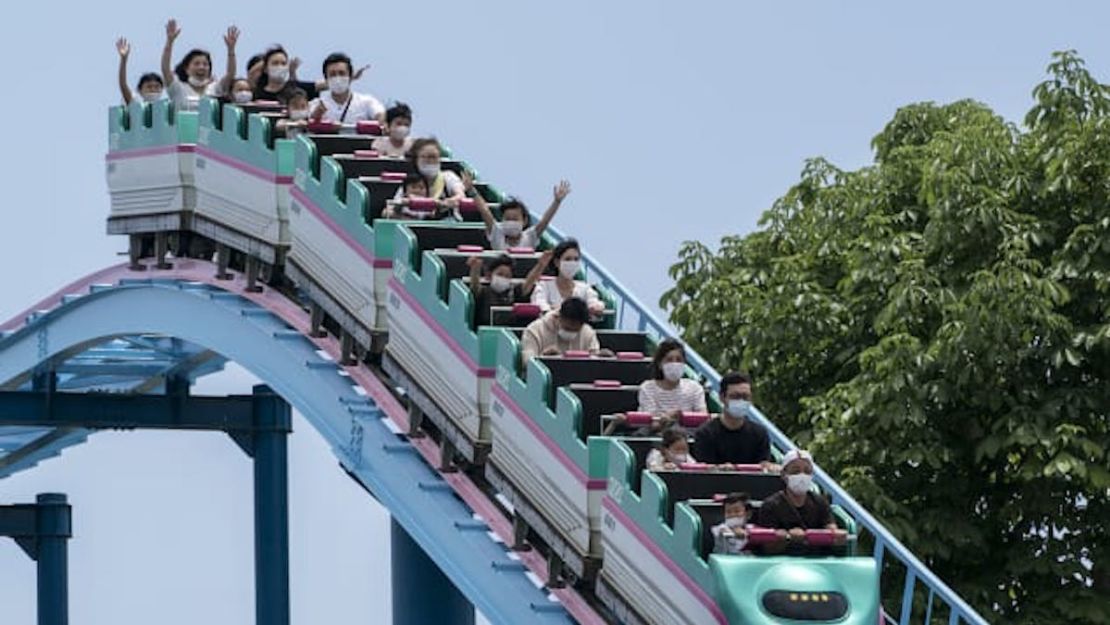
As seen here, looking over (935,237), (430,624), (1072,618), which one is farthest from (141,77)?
(1072,618)

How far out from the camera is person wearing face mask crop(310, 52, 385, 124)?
18984 mm

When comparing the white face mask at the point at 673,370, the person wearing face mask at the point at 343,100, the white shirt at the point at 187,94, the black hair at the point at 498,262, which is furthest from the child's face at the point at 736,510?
the white shirt at the point at 187,94

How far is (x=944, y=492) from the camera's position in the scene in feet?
63.0

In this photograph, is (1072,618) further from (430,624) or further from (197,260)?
(197,260)

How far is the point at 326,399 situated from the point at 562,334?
2.68 m

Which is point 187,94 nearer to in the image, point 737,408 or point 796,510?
point 737,408

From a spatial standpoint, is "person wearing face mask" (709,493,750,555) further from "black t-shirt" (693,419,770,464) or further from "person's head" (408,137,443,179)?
"person's head" (408,137,443,179)

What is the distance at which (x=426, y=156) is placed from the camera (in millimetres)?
17250

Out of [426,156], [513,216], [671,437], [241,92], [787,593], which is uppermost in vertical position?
[241,92]

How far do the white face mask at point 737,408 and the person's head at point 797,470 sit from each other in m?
0.64

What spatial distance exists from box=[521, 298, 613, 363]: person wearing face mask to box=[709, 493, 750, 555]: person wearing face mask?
79.7 inches

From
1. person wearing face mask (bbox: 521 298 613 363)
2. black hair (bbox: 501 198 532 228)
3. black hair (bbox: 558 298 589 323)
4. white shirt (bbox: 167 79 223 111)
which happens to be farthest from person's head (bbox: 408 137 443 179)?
→ white shirt (bbox: 167 79 223 111)

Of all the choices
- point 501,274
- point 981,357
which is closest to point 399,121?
point 501,274

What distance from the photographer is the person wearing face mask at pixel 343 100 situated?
19.0m
